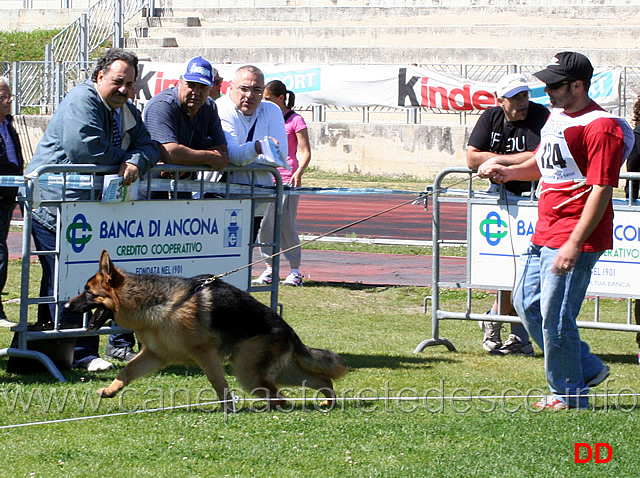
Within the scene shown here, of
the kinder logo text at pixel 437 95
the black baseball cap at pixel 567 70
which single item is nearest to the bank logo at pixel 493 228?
the black baseball cap at pixel 567 70

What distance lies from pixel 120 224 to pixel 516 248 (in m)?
3.27

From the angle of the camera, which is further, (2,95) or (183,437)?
(2,95)

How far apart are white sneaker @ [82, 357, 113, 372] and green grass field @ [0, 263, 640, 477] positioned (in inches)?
4.6

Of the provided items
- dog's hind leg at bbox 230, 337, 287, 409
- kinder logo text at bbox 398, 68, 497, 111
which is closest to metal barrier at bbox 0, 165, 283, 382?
dog's hind leg at bbox 230, 337, 287, 409

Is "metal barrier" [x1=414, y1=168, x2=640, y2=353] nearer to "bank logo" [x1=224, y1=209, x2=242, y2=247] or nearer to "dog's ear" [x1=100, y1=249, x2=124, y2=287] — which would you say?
"bank logo" [x1=224, y1=209, x2=242, y2=247]

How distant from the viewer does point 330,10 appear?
34.0 metres

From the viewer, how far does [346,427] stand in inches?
219

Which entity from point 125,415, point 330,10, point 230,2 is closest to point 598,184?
point 125,415

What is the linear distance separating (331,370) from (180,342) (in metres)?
1.02

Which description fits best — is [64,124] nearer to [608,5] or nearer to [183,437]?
[183,437]

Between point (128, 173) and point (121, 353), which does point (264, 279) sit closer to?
point (121, 353)

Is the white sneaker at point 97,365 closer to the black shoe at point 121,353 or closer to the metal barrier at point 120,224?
the metal barrier at point 120,224

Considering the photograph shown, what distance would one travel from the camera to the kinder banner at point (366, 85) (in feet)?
78.6

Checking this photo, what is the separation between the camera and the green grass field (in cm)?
482
